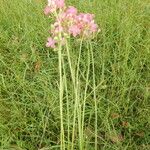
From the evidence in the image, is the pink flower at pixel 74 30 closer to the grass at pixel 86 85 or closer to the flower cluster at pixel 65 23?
the flower cluster at pixel 65 23

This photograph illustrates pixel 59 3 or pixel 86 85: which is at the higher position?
pixel 59 3

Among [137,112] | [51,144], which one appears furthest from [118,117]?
[51,144]

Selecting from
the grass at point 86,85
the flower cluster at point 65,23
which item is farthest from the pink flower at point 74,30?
the grass at point 86,85

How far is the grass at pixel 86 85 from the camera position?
2.01 m

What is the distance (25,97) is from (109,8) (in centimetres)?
92

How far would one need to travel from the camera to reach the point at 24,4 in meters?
2.98

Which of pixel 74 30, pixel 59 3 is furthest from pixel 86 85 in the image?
pixel 59 3

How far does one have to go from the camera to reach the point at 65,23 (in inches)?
63.1

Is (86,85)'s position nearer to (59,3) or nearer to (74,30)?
(74,30)

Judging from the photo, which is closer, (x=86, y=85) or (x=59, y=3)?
(x=59, y=3)

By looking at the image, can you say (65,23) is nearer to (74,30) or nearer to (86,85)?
(74,30)

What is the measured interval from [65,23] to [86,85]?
11.3 inches

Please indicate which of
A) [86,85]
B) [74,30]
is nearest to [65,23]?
[74,30]

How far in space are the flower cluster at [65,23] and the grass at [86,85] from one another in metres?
0.17
